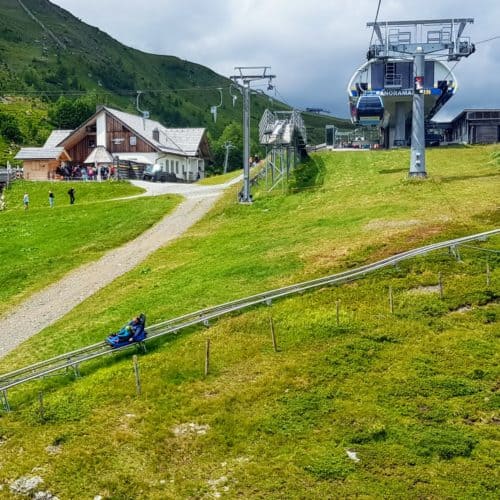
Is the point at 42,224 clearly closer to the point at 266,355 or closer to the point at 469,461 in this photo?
the point at 266,355

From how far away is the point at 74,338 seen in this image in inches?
896

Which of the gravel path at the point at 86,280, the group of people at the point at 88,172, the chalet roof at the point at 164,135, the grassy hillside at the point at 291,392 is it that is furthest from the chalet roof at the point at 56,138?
the grassy hillside at the point at 291,392

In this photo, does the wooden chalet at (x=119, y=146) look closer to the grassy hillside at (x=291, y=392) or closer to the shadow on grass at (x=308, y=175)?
the shadow on grass at (x=308, y=175)

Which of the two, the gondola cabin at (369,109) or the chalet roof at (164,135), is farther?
the chalet roof at (164,135)

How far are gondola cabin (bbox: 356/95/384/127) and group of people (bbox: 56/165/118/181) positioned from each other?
2736 centimetres

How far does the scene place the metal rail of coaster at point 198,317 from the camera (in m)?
18.8

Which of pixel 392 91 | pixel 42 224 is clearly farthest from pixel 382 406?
pixel 392 91

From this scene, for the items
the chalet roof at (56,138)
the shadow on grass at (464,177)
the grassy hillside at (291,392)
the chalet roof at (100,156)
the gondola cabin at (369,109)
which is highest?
the gondola cabin at (369,109)

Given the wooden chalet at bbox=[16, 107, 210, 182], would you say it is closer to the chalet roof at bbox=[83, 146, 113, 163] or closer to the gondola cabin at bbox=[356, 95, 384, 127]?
the chalet roof at bbox=[83, 146, 113, 163]

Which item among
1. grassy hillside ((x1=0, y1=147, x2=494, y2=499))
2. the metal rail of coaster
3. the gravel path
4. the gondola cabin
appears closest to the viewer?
grassy hillside ((x1=0, y1=147, x2=494, y2=499))

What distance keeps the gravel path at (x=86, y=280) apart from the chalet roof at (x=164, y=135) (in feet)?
113

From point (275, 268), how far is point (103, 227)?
62.0 feet

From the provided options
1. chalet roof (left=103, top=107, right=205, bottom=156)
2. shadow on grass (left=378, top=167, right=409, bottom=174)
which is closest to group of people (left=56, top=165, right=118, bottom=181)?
chalet roof (left=103, top=107, right=205, bottom=156)

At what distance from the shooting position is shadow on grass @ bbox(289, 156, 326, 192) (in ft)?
161
